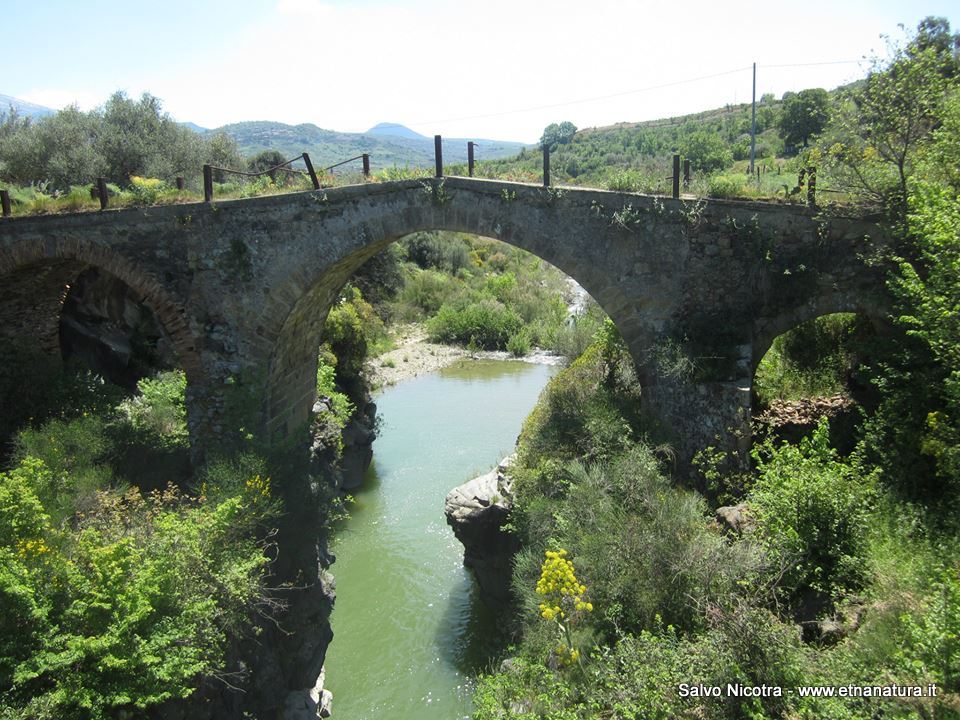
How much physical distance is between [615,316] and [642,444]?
2.07 m

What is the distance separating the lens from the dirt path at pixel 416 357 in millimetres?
27398

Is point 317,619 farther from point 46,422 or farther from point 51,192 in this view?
point 51,192

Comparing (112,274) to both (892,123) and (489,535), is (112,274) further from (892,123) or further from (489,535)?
(892,123)

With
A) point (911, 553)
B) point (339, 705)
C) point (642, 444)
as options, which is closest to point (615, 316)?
point (642, 444)

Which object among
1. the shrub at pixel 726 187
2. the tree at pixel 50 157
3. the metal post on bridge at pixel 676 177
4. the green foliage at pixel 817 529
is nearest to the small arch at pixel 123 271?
the metal post on bridge at pixel 676 177

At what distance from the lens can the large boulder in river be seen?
460 inches

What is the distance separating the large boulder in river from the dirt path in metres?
13.8

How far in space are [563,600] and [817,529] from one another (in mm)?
2816

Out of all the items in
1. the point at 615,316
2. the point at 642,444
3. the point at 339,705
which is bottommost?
the point at 339,705

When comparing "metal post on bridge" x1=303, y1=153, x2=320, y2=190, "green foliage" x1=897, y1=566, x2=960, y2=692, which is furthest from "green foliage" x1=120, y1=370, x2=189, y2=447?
"green foliage" x1=897, y1=566, x2=960, y2=692

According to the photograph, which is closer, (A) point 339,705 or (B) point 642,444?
(B) point 642,444

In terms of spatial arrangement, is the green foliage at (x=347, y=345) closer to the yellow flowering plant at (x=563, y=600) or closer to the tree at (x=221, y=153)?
the tree at (x=221, y=153)

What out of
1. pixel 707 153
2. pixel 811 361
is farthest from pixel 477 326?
pixel 811 361

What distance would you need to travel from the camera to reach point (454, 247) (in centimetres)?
4038
